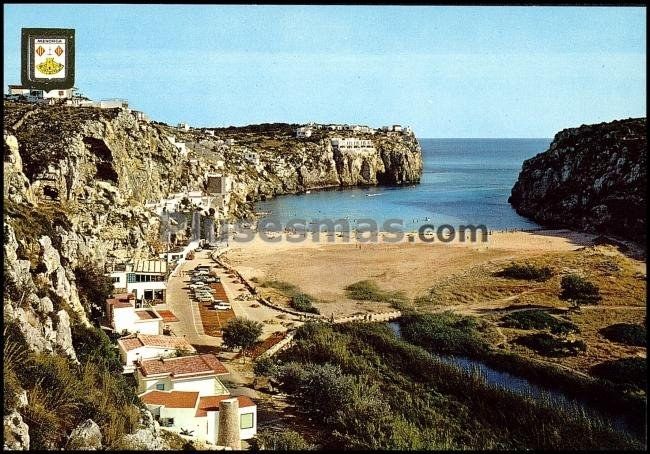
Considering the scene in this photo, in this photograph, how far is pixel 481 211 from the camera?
21.5 meters

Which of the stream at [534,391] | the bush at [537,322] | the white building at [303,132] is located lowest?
the stream at [534,391]

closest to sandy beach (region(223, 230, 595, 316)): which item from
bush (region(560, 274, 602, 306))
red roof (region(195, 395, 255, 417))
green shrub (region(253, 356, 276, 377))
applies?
bush (region(560, 274, 602, 306))

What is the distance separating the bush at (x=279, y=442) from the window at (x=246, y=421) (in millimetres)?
131

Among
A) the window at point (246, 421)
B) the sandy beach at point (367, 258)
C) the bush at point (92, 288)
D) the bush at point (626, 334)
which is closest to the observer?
the window at point (246, 421)

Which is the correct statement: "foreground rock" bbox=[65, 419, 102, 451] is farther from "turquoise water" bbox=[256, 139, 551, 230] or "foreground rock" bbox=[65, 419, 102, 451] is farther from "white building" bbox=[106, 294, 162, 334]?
"turquoise water" bbox=[256, 139, 551, 230]

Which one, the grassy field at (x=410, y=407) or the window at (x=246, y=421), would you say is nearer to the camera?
the window at (x=246, y=421)

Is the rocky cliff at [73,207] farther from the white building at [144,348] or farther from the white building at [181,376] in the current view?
the white building at [181,376]

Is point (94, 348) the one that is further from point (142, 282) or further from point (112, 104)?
point (112, 104)

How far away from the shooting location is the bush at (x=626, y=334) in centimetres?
954

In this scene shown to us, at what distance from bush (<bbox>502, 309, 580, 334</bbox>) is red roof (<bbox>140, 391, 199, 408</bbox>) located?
5.96 meters

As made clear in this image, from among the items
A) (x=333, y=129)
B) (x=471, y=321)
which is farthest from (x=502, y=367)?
(x=333, y=129)

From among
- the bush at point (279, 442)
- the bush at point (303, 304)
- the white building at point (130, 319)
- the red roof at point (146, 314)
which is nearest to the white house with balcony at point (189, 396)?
the bush at point (279, 442)

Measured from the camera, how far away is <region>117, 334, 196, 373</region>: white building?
6898 millimetres

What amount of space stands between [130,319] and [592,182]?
1612 centimetres
